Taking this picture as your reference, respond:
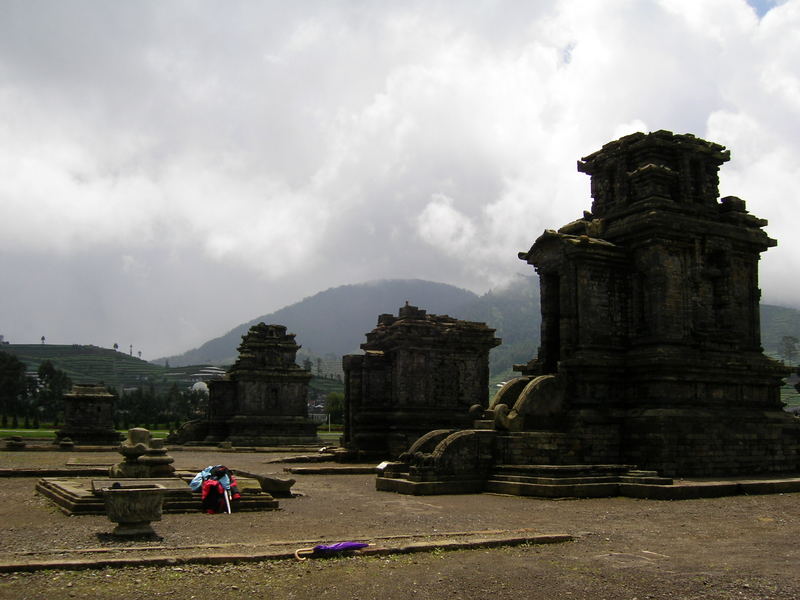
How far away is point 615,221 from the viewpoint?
23.4m

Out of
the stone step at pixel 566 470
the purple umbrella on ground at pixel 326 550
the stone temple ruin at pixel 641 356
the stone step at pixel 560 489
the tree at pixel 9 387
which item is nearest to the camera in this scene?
the purple umbrella on ground at pixel 326 550

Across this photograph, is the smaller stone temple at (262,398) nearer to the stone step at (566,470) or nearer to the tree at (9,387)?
the stone step at (566,470)

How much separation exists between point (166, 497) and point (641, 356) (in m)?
13.1

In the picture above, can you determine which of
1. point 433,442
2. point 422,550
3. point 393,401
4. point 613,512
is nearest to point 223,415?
point 393,401

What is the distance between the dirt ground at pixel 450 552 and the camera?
8406 millimetres

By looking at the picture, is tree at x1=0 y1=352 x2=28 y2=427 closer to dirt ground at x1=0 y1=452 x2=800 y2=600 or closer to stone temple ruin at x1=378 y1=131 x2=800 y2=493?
dirt ground at x1=0 y1=452 x2=800 y2=600

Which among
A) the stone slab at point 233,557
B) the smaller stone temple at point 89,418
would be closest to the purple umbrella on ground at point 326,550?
the stone slab at point 233,557

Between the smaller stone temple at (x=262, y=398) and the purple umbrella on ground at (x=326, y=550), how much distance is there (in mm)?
40566

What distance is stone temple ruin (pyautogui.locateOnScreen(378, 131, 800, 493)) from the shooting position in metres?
19.7

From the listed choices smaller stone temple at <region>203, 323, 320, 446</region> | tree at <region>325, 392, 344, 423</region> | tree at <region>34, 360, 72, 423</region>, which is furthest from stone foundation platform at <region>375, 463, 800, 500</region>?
tree at <region>34, 360, 72, 423</region>

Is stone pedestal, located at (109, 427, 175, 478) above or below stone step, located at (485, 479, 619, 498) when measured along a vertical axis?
above

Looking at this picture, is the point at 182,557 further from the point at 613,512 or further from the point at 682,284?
the point at 682,284

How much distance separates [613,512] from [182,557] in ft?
29.5

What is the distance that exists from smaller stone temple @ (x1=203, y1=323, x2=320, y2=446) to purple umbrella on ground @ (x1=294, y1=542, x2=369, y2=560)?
133ft
